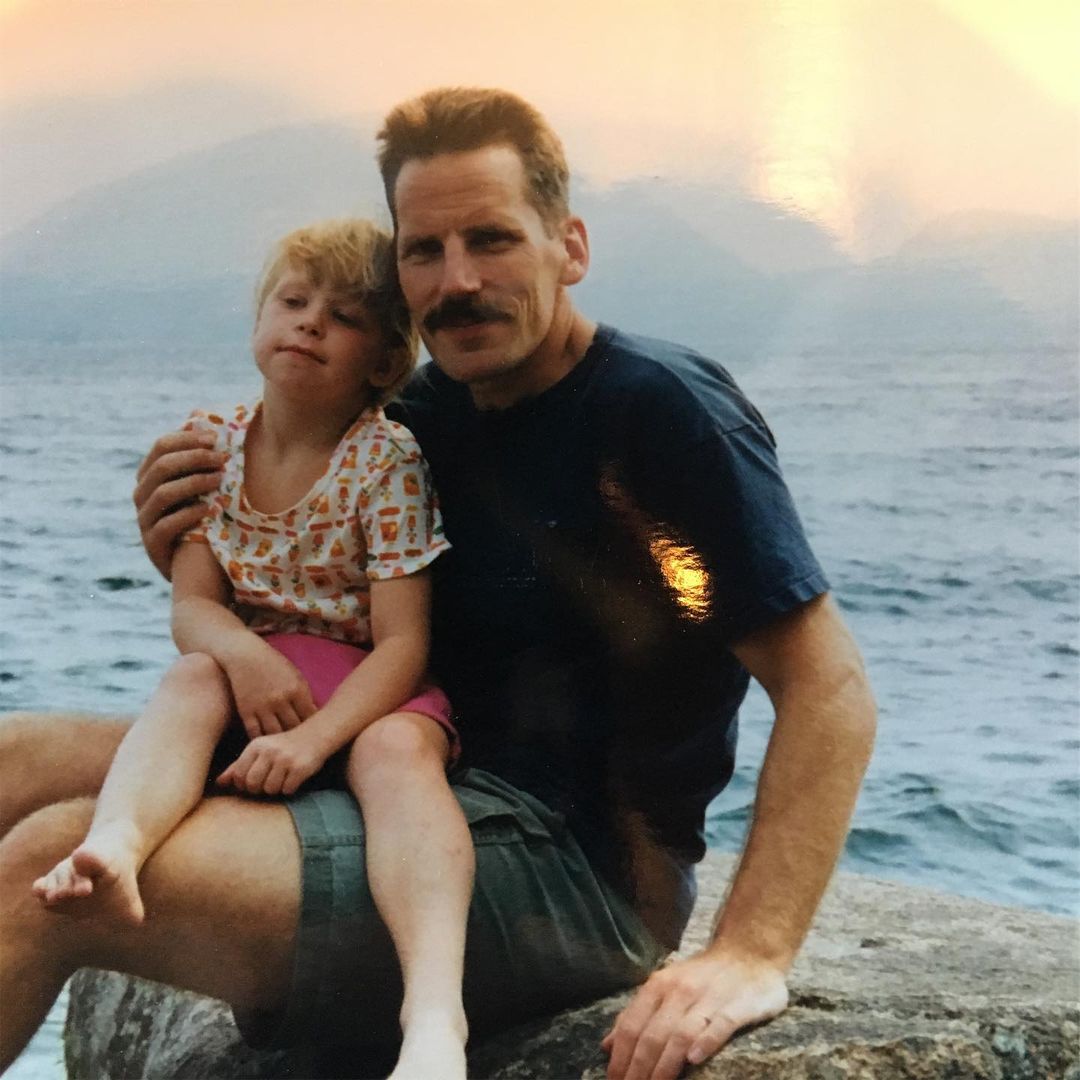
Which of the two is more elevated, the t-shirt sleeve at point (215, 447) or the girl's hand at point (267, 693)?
the t-shirt sleeve at point (215, 447)

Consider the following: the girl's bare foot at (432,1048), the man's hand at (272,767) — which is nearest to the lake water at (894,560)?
the man's hand at (272,767)

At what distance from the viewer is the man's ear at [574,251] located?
1797 millimetres

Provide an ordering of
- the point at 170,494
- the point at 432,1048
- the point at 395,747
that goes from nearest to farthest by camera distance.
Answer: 1. the point at 432,1048
2. the point at 395,747
3. the point at 170,494

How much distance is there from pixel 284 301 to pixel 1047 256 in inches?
43.7

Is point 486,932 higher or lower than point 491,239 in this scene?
lower

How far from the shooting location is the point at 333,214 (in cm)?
176

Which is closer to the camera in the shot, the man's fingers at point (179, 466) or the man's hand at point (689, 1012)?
the man's hand at point (689, 1012)

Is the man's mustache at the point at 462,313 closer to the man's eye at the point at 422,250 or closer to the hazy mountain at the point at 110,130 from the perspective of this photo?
the man's eye at the point at 422,250

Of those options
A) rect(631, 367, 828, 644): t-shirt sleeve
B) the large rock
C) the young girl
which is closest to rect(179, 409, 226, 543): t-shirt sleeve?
the young girl

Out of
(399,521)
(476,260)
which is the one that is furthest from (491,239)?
(399,521)

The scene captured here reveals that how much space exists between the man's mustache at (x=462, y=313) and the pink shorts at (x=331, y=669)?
0.44 m

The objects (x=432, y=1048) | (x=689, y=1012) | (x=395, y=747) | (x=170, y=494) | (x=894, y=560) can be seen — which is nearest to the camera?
(x=432, y=1048)

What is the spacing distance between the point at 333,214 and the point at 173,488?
0.44 metres

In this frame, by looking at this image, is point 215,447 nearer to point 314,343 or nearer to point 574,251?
point 314,343
